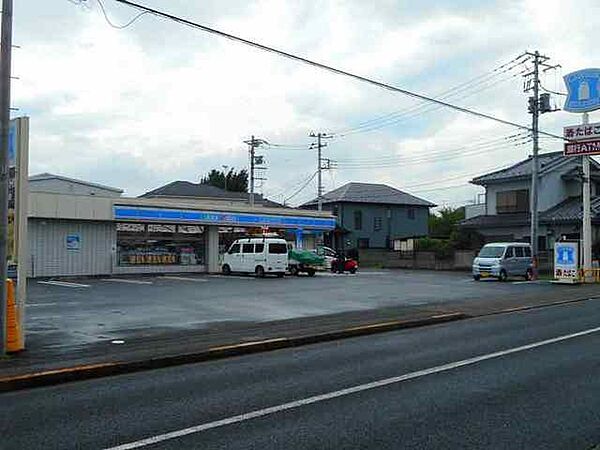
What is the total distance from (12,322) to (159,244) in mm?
27461

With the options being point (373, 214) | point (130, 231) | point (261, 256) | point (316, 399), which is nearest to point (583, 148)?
point (261, 256)

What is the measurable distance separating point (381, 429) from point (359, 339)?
6766mm

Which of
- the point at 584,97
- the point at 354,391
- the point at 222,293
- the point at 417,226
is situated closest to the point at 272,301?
the point at 222,293

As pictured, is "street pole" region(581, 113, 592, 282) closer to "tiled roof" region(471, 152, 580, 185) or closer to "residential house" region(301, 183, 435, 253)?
"tiled roof" region(471, 152, 580, 185)

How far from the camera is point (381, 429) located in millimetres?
6500

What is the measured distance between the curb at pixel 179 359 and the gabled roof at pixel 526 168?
3627 centimetres

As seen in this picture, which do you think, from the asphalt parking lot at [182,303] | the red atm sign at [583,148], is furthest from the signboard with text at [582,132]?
the asphalt parking lot at [182,303]

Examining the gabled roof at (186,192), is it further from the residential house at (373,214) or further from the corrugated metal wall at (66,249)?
the corrugated metal wall at (66,249)

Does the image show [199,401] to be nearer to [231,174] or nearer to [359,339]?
[359,339]

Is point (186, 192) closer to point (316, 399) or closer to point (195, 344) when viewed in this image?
Result: point (195, 344)

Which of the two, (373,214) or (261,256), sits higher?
(373,214)

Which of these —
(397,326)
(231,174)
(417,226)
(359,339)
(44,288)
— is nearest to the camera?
(359,339)

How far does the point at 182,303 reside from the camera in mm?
19875

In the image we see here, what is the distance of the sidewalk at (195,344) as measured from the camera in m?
9.42
